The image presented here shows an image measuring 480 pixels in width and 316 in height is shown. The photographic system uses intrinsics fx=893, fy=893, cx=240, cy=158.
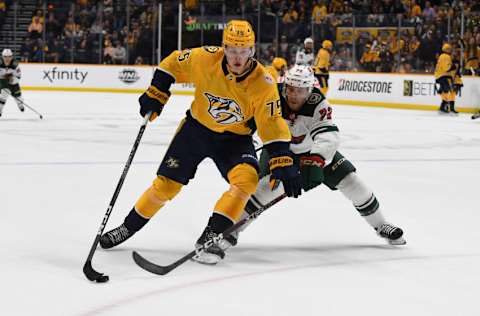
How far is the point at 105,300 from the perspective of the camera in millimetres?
3291

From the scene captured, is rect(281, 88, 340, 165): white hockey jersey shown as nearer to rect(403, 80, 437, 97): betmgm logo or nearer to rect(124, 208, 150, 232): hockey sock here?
rect(124, 208, 150, 232): hockey sock

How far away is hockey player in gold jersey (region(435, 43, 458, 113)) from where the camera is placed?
15211 mm

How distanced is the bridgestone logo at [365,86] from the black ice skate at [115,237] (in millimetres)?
13312

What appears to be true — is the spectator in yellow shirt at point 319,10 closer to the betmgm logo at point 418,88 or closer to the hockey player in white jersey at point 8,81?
the betmgm logo at point 418,88

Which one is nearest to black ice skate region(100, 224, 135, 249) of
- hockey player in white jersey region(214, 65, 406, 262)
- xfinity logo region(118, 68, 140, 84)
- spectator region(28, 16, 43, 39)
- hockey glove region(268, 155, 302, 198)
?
hockey player in white jersey region(214, 65, 406, 262)

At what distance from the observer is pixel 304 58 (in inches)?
656

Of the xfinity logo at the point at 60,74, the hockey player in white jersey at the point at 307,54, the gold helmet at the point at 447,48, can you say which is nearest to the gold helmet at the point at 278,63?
the hockey player in white jersey at the point at 307,54

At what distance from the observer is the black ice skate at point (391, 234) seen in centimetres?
445

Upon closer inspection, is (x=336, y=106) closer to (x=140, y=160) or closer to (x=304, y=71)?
(x=140, y=160)

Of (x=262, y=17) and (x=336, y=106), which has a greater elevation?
(x=262, y=17)

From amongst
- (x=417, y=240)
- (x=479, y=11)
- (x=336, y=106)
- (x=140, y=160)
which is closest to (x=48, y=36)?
(x=336, y=106)

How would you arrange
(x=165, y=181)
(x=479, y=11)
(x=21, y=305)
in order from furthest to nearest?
(x=479, y=11) → (x=165, y=181) → (x=21, y=305)

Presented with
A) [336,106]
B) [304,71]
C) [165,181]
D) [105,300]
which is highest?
[304,71]

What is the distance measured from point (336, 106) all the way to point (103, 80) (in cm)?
603
